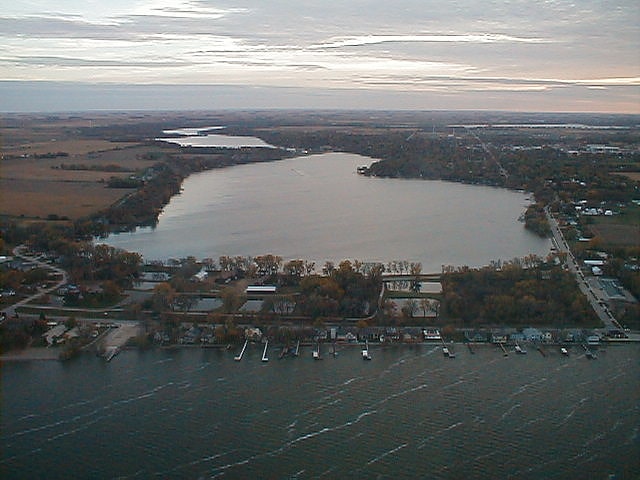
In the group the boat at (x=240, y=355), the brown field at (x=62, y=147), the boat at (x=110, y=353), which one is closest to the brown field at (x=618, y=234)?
the boat at (x=240, y=355)

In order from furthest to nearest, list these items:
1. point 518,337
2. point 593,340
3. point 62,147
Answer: point 62,147, point 518,337, point 593,340

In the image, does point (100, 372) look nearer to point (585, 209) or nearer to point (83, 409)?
point (83, 409)

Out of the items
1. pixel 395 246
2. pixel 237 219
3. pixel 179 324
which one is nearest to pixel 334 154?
pixel 237 219

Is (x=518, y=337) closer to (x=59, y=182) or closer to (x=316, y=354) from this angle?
(x=316, y=354)

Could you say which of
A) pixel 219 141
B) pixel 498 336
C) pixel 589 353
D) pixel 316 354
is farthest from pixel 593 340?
pixel 219 141

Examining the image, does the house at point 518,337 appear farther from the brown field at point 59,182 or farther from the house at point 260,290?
the brown field at point 59,182

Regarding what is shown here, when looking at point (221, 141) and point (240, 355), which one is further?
point (221, 141)
